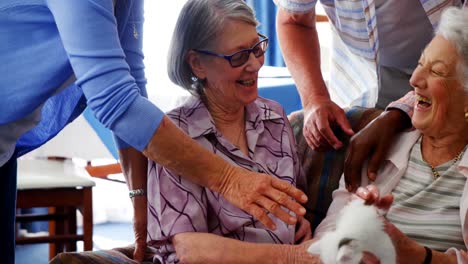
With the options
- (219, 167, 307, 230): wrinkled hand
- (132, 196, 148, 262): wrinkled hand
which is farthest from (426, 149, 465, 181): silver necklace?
(132, 196, 148, 262): wrinkled hand

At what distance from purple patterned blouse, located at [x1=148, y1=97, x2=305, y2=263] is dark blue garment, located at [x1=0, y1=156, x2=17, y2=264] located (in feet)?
1.18

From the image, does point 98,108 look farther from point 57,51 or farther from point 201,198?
point 201,198

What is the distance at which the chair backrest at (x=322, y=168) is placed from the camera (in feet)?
7.58

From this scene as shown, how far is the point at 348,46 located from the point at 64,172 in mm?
2120

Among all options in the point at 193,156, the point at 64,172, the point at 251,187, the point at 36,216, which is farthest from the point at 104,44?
the point at 36,216

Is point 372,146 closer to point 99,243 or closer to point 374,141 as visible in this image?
point 374,141

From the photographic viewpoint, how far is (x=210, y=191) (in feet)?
6.65

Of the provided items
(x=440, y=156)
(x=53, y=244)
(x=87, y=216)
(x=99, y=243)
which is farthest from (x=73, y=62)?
(x=99, y=243)

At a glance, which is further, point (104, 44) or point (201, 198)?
point (201, 198)

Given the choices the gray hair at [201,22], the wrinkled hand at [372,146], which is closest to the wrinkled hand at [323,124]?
the wrinkled hand at [372,146]

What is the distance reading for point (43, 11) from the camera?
5.57 ft

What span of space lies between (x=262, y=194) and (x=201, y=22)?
1.91ft

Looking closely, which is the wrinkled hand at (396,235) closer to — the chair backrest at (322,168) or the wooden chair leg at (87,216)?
the chair backrest at (322,168)

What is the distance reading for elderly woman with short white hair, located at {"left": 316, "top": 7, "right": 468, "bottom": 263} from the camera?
2.00 m
